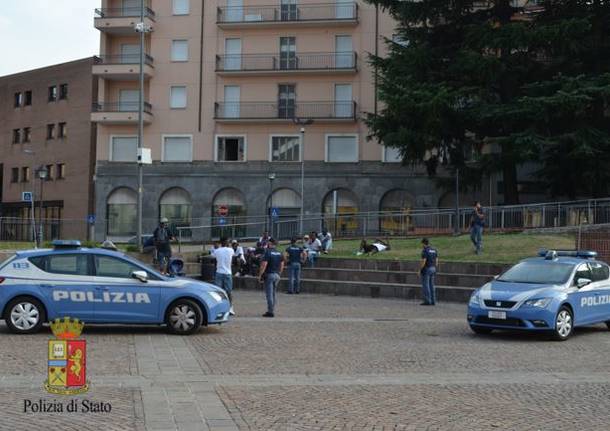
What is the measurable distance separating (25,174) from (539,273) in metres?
57.0

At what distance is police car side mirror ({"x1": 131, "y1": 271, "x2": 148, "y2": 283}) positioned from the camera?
1410 cm

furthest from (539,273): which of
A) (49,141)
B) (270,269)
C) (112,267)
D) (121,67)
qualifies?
(49,141)

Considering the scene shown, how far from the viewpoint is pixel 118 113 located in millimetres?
53438

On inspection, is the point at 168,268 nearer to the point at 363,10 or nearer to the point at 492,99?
the point at 492,99

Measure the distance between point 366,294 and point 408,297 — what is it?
145 cm

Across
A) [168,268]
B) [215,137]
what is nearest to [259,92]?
[215,137]

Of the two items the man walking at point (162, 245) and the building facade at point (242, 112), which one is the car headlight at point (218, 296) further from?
the building facade at point (242, 112)

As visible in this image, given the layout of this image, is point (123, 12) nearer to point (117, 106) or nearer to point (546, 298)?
point (117, 106)

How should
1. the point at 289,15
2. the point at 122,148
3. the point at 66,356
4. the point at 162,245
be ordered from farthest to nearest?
the point at 122,148 → the point at 289,15 → the point at 162,245 → the point at 66,356

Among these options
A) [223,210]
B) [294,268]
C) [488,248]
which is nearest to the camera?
[294,268]

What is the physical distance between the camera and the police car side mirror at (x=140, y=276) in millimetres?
14102

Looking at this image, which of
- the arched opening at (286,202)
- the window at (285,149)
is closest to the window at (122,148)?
the window at (285,149)

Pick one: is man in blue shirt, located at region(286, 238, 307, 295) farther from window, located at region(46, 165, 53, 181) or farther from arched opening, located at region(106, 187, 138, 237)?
window, located at region(46, 165, 53, 181)

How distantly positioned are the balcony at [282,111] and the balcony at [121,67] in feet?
17.7
